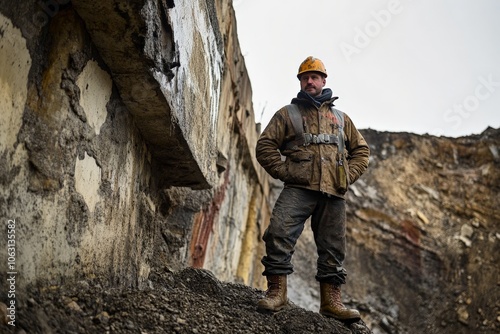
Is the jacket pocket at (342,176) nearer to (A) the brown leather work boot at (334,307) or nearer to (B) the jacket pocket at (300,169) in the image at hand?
(B) the jacket pocket at (300,169)

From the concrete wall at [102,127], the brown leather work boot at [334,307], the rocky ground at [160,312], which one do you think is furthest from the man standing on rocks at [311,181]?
the concrete wall at [102,127]

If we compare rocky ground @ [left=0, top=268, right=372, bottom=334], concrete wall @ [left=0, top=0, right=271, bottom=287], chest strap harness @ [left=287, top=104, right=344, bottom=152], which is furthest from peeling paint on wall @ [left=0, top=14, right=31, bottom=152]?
chest strap harness @ [left=287, top=104, right=344, bottom=152]

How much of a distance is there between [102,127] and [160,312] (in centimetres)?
101

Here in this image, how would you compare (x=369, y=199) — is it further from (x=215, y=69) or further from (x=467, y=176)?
(x=215, y=69)

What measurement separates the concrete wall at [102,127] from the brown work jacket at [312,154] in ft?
1.74

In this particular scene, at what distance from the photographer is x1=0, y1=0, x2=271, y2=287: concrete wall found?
2.24 meters

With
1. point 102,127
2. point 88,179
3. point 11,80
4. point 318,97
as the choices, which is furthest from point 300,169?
point 11,80

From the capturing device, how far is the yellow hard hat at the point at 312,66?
4.16m

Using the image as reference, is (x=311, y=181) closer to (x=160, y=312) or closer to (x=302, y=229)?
(x=302, y=229)

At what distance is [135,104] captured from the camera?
10.6 ft

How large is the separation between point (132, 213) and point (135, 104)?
0.82 m

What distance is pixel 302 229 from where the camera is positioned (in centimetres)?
389

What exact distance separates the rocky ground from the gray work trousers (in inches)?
12.5

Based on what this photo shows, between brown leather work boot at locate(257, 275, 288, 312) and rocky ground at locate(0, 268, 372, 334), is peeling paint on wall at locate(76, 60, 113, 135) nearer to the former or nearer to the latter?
rocky ground at locate(0, 268, 372, 334)
